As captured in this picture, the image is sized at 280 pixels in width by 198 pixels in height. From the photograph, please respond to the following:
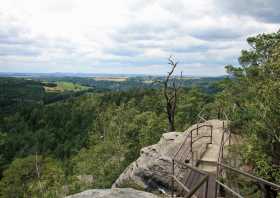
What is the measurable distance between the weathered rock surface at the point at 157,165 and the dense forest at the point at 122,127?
3.50m

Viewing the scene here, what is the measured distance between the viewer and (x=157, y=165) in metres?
19.2

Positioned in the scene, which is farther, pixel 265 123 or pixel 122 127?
pixel 122 127

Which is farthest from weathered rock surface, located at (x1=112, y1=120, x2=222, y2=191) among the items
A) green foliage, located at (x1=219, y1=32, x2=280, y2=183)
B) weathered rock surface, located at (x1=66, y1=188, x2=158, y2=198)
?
weathered rock surface, located at (x1=66, y1=188, x2=158, y2=198)

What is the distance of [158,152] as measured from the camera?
813 inches

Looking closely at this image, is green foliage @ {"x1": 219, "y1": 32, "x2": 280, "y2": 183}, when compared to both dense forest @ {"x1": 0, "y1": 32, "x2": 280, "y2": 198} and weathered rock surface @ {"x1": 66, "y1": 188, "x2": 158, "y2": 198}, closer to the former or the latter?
dense forest @ {"x1": 0, "y1": 32, "x2": 280, "y2": 198}

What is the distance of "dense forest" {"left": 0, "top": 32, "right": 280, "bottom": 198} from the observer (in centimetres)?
1503

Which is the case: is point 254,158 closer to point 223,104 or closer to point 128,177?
point 128,177

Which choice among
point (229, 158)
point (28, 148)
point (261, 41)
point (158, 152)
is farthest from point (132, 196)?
point (28, 148)

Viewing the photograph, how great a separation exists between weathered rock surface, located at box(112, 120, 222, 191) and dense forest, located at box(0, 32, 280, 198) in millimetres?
3503

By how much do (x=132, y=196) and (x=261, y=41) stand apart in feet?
62.8

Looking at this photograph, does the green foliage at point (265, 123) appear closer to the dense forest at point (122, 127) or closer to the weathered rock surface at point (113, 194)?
the dense forest at point (122, 127)

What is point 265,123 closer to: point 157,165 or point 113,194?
point 157,165

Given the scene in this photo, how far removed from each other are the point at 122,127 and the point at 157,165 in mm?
29142

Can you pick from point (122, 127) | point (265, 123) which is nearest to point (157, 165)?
point (265, 123)
